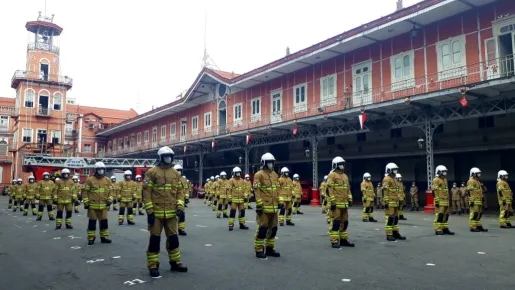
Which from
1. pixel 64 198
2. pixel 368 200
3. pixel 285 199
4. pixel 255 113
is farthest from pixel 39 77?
pixel 368 200

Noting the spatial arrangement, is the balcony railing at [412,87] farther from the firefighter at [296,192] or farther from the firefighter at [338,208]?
the firefighter at [338,208]

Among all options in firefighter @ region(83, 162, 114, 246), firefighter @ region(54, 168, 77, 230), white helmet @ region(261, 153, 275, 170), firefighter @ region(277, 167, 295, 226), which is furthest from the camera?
firefighter @ region(277, 167, 295, 226)

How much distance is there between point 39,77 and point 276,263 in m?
54.8

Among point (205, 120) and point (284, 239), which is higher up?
point (205, 120)

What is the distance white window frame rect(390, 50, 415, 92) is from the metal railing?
150 ft

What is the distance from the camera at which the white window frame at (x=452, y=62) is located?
19.9 m

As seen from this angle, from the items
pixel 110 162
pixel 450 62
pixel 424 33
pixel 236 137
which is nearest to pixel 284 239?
pixel 450 62

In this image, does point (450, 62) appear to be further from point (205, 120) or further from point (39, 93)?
point (39, 93)

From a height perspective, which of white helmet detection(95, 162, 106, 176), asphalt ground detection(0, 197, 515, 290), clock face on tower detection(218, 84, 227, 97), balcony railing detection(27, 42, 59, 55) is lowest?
asphalt ground detection(0, 197, 515, 290)

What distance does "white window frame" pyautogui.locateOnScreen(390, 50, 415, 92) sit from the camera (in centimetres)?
2223

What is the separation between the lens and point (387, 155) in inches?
999

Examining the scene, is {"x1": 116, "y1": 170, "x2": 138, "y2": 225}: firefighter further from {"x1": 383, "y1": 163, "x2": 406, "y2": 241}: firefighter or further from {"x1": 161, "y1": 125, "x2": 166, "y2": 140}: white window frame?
{"x1": 161, "y1": 125, "x2": 166, "y2": 140}: white window frame

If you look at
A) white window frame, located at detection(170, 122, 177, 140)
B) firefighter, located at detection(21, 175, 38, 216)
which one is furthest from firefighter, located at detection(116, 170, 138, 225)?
white window frame, located at detection(170, 122, 177, 140)

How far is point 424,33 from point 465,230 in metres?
13.2
